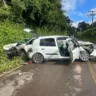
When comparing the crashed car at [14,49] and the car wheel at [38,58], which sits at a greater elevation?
the crashed car at [14,49]

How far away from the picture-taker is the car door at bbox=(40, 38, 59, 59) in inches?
527

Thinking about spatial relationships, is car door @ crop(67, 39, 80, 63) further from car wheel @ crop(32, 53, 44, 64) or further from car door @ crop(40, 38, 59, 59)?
car wheel @ crop(32, 53, 44, 64)

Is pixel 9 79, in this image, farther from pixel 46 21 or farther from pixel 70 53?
pixel 46 21

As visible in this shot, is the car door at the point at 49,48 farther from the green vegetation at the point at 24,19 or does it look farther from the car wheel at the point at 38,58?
the green vegetation at the point at 24,19

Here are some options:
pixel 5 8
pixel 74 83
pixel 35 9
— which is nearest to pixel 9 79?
pixel 74 83

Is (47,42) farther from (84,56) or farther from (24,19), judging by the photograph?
(24,19)

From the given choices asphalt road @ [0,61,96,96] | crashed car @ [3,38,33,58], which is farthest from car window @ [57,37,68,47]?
asphalt road @ [0,61,96,96]

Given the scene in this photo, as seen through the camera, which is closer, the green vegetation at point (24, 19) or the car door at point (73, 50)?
the car door at point (73, 50)

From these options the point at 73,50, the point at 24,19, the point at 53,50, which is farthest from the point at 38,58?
the point at 24,19

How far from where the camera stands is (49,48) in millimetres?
13492

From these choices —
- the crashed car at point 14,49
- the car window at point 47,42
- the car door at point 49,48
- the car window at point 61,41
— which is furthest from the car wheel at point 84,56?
the crashed car at point 14,49

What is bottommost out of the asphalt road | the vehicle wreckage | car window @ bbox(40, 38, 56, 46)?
the asphalt road

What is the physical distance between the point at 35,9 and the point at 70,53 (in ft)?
65.7

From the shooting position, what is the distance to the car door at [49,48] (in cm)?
1339
